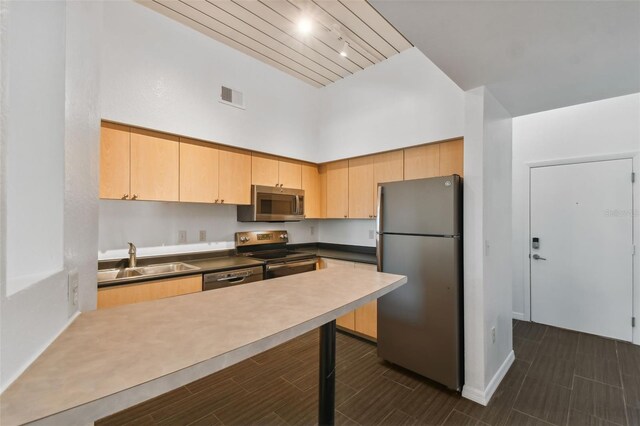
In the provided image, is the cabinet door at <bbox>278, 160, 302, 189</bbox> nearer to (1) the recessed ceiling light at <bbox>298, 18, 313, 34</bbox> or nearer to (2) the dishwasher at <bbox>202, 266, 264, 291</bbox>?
(2) the dishwasher at <bbox>202, 266, 264, 291</bbox>

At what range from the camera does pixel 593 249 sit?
328 centimetres

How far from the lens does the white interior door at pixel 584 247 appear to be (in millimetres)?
3109

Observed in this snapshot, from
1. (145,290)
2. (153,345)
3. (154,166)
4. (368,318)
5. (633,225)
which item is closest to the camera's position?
(153,345)

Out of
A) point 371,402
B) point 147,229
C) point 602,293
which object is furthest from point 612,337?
point 147,229

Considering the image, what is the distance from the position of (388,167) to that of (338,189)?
2.60ft

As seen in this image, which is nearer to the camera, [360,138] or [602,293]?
[602,293]

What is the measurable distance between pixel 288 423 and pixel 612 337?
3.74 metres

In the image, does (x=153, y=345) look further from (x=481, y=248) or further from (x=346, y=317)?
(x=346, y=317)

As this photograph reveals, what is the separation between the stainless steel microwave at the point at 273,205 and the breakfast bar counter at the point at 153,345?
78.6 inches

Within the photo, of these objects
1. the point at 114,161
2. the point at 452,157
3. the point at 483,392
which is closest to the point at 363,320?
the point at 483,392

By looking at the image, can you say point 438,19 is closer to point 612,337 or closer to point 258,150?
point 258,150

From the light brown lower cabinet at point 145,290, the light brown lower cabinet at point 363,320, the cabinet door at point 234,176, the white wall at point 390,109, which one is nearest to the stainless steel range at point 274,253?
the light brown lower cabinet at point 363,320

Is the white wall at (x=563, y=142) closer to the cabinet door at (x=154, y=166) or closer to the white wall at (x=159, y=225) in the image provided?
the white wall at (x=159, y=225)

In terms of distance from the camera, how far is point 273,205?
3451 millimetres
